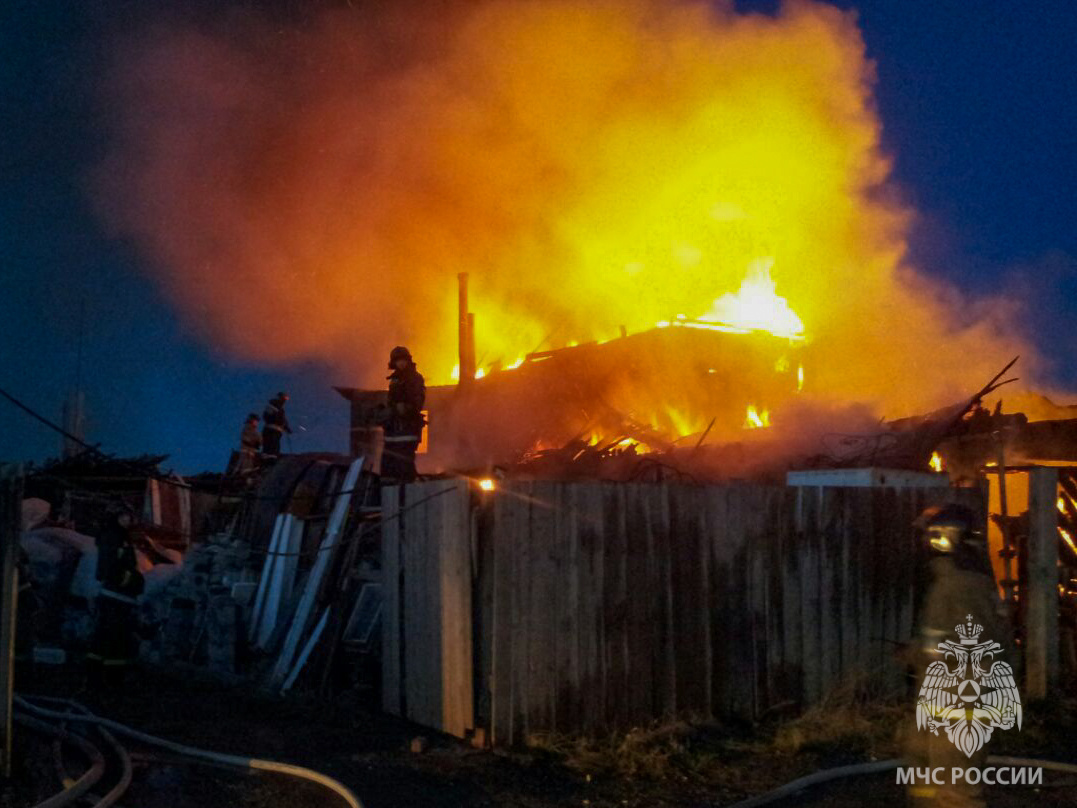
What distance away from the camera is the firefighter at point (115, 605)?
9.70 metres

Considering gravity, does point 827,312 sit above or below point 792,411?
above

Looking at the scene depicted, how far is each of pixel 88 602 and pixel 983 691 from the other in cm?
1047

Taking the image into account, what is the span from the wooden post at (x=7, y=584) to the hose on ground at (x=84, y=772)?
554mm

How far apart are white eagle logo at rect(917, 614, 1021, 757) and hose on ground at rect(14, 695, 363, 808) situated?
10.6ft

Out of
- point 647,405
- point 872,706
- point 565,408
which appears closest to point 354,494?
point 872,706

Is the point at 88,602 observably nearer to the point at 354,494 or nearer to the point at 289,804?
the point at 354,494

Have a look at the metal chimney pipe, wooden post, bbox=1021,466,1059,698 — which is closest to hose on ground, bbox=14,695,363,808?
wooden post, bbox=1021,466,1059,698

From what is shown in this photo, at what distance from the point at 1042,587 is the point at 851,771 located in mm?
3578

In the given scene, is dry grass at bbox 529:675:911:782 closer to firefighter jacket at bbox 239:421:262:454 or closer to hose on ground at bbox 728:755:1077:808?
hose on ground at bbox 728:755:1077:808

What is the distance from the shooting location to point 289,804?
19.7 ft

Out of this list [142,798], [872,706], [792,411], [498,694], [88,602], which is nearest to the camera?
[142,798]

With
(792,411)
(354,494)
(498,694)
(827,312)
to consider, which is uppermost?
(827,312)

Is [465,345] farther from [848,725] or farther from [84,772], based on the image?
[84,772]

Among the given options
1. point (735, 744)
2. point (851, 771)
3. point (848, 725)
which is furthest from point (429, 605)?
point (848, 725)
